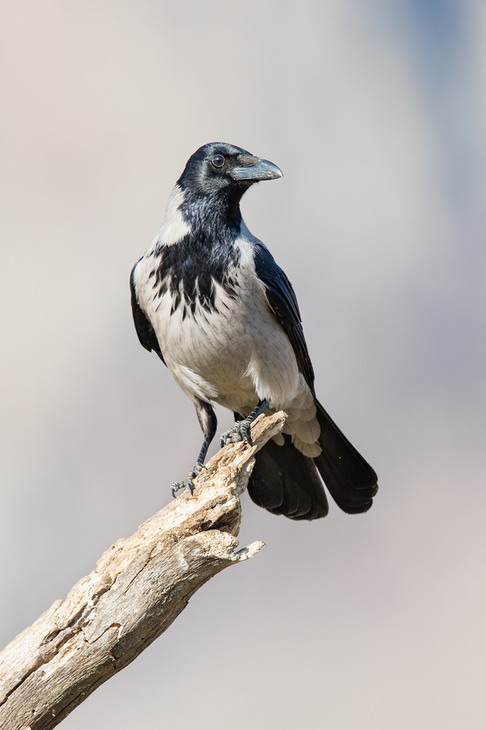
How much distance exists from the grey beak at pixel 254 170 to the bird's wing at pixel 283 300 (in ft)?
1.75

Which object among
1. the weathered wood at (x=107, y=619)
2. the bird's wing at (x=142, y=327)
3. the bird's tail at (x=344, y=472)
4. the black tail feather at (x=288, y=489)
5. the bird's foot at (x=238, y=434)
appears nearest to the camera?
the weathered wood at (x=107, y=619)

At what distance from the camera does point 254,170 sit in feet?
23.3

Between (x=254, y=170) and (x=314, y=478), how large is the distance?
259cm

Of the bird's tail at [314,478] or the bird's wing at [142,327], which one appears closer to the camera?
the bird's wing at [142,327]

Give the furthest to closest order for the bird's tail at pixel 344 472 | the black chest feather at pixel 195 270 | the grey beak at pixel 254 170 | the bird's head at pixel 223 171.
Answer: the bird's tail at pixel 344 472
the bird's head at pixel 223 171
the grey beak at pixel 254 170
the black chest feather at pixel 195 270

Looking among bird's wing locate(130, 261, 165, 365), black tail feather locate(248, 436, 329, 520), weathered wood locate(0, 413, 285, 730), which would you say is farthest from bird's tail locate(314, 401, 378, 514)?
weathered wood locate(0, 413, 285, 730)

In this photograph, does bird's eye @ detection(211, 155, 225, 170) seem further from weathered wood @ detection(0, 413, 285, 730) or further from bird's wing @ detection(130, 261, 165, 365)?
weathered wood @ detection(0, 413, 285, 730)

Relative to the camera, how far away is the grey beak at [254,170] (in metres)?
7.02

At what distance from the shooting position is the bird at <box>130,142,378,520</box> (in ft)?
22.5

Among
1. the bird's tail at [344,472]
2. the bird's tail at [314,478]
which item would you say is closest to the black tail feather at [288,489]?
the bird's tail at [314,478]

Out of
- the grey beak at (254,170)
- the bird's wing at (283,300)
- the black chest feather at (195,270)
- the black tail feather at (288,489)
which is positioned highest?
the grey beak at (254,170)

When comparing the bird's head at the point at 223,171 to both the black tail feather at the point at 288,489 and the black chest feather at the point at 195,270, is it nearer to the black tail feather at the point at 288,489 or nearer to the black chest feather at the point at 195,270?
the black chest feather at the point at 195,270

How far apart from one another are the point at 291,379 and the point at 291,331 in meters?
0.37

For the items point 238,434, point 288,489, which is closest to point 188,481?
point 238,434
